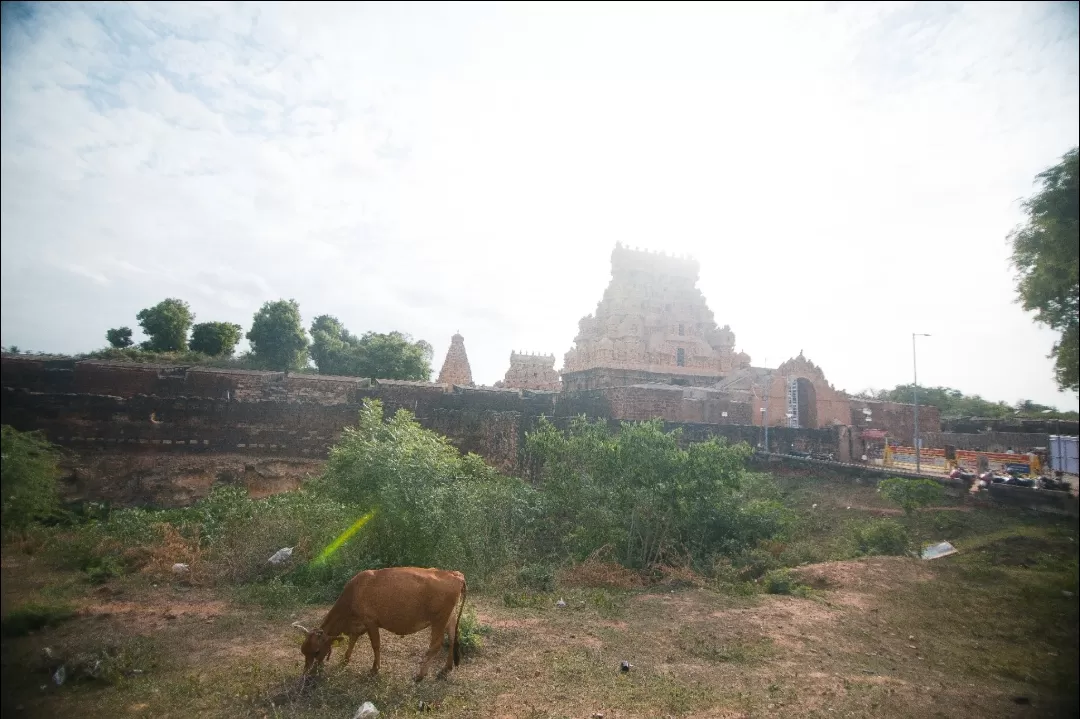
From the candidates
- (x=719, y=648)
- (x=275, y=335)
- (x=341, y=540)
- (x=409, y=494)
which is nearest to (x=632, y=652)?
(x=719, y=648)

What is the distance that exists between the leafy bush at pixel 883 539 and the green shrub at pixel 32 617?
11.3 m

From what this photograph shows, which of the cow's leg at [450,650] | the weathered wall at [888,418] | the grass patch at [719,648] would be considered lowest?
the grass patch at [719,648]

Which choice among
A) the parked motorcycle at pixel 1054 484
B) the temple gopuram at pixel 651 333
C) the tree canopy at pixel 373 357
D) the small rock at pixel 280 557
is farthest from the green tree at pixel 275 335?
the parked motorcycle at pixel 1054 484

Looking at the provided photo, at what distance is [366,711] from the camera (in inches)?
153

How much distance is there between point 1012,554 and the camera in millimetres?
7461

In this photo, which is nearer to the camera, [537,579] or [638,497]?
[537,579]

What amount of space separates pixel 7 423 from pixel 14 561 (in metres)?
Result: 0.62

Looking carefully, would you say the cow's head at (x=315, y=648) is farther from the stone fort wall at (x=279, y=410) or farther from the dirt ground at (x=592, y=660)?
the stone fort wall at (x=279, y=410)

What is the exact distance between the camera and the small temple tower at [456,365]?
3088 cm

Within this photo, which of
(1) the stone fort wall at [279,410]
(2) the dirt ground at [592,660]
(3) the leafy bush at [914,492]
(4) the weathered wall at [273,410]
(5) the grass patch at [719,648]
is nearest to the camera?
(4) the weathered wall at [273,410]

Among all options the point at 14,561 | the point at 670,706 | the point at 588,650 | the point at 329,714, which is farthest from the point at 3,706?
the point at 588,650

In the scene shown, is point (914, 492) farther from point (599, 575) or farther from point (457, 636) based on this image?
point (457, 636)

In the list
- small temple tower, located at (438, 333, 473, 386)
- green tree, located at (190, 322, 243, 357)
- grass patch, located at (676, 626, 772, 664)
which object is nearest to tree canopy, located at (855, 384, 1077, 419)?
grass patch, located at (676, 626, 772, 664)

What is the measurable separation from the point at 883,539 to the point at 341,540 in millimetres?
9823
